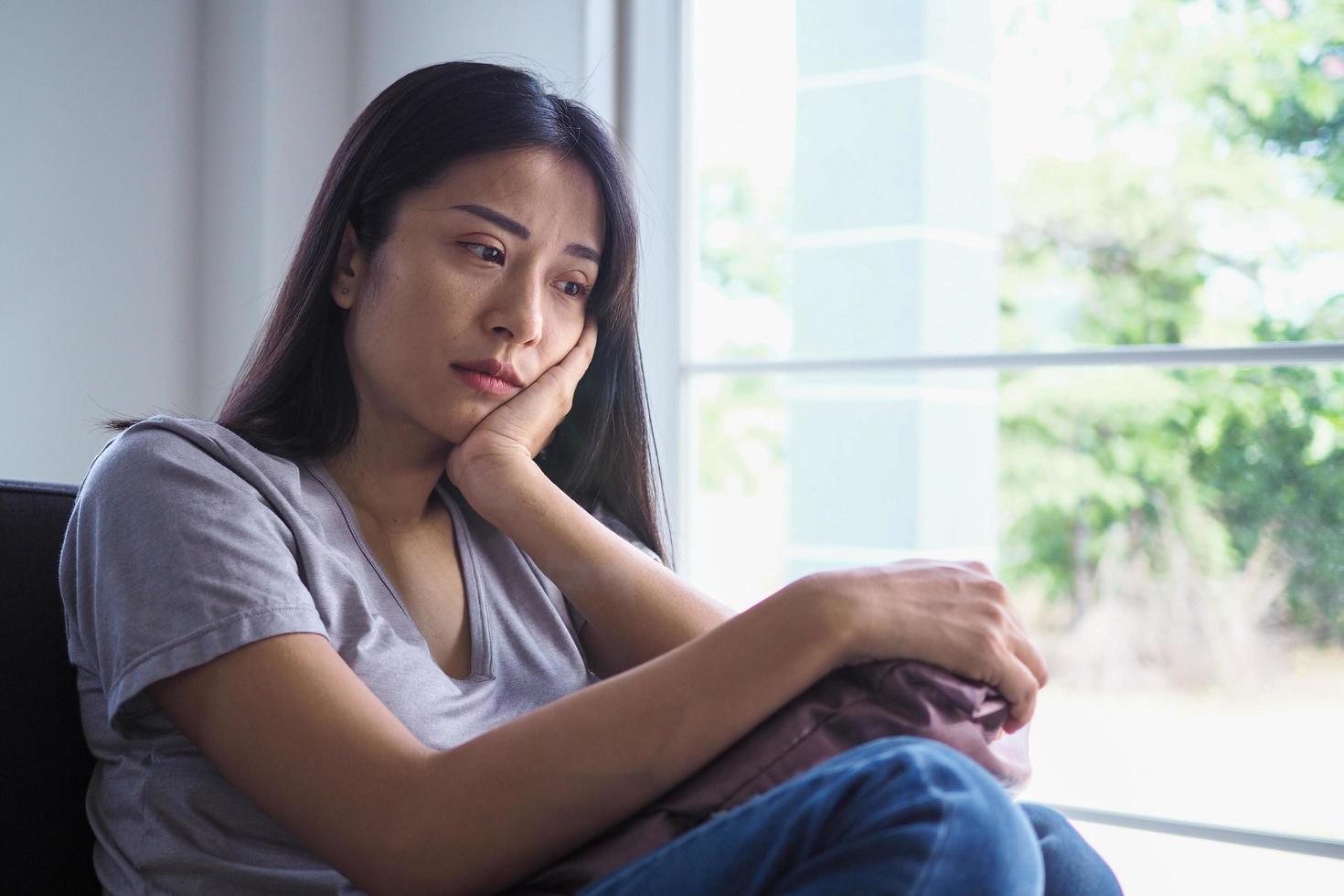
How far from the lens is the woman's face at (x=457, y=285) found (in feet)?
4.09

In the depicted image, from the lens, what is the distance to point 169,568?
93 cm

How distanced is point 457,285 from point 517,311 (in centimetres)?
7

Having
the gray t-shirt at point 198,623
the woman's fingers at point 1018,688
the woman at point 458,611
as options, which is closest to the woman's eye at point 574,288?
the woman at point 458,611

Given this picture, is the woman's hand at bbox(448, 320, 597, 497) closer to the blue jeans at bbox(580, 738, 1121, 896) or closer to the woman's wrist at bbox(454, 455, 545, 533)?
the woman's wrist at bbox(454, 455, 545, 533)

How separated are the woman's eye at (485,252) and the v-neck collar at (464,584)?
284mm

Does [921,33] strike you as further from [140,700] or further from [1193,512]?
[1193,512]

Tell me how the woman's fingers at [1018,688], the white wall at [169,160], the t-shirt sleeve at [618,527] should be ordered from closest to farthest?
the woman's fingers at [1018,688]
the t-shirt sleeve at [618,527]
the white wall at [169,160]

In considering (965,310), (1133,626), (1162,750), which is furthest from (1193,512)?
(965,310)

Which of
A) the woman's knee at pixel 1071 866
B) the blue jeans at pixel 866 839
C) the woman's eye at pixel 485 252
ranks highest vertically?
the woman's eye at pixel 485 252

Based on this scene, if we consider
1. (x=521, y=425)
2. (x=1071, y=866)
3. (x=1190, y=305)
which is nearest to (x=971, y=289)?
(x=521, y=425)

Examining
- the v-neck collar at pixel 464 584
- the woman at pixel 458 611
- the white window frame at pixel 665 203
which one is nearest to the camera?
the woman at pixel 458 611

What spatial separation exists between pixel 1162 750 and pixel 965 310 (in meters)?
3.12

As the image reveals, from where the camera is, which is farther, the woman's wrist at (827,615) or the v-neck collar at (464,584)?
the v-neck collar at (464,584)

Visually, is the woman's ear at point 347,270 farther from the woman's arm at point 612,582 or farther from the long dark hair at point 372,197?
the woman's arm at point 612,582
